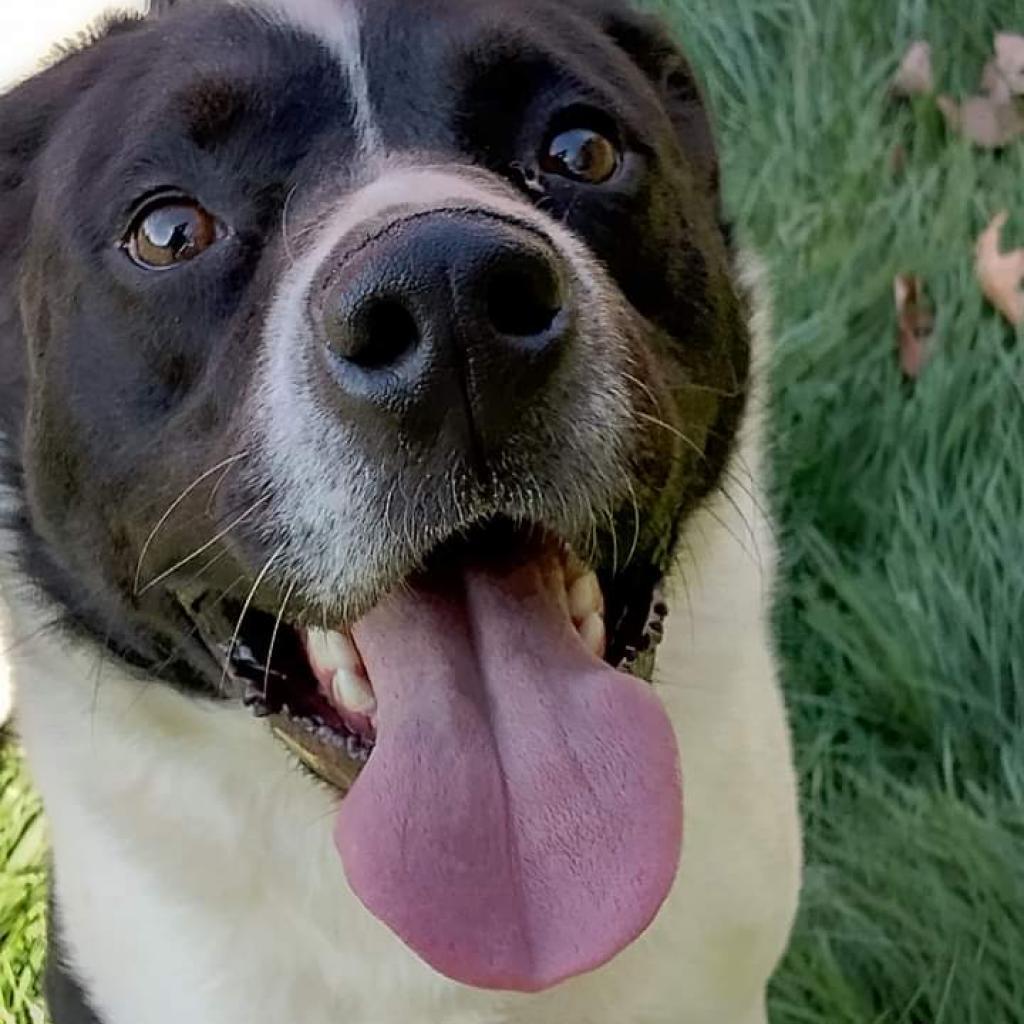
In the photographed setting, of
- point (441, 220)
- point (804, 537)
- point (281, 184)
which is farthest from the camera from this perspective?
point (804, 537)

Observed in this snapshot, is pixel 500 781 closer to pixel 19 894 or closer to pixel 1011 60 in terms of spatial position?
pixel 19 894

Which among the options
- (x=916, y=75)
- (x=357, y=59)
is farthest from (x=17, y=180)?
(x=916, y=75)

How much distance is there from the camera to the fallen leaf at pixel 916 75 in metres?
3.58

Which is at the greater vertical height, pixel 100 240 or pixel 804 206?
pixel 100 240

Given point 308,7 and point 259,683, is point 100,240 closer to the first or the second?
point 308,7

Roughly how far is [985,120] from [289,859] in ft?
7.07

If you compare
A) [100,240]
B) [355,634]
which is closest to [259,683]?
[355,634]

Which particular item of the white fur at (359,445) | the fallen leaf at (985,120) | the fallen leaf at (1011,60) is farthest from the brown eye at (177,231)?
the fallen leaf at (1011,60)

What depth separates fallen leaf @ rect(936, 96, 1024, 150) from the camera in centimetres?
350

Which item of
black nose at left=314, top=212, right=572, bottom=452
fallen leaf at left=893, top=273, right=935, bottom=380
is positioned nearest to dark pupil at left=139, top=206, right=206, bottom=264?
black nose at left=314, top=212, right=572, bottom=452

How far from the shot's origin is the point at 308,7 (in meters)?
1.80

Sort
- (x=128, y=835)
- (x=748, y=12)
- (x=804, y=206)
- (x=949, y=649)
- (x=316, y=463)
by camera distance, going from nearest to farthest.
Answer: (x=316, y=463) → (x=128, y=835) → (x=949, y=649) → (x=804, y=206) → (x=748, y=12)

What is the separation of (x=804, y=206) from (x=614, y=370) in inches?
74.6

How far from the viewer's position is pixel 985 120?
352cm
